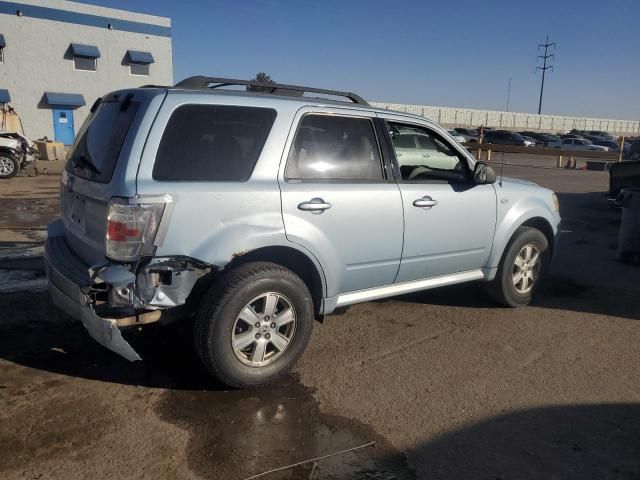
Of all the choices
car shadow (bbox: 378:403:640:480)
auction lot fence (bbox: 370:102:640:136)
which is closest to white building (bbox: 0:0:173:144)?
car shadow (bbox: 378:403:640:480)

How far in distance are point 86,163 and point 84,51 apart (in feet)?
91.4

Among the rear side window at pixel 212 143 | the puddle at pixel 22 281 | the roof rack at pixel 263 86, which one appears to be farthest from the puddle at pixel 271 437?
the puddle at pixel 22 281

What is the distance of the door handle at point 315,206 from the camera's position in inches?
147

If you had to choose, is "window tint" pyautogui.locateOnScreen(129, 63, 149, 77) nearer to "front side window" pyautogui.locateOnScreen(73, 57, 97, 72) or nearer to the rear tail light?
"front side window" pyautogui.locateOnScreen(73, 57, 97, 72)

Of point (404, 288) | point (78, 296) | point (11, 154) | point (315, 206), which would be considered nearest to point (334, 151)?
point (315, 206)

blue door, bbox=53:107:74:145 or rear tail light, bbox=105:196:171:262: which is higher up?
blue door, bbox=53:107:74:145

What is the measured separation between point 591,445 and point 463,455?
2.42 ft

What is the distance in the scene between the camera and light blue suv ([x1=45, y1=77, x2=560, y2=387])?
10.7 ft

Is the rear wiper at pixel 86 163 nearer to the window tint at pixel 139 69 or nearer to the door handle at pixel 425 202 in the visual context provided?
the door handle at pixel 425 202

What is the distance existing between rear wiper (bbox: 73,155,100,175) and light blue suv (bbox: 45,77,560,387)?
1 centimetres

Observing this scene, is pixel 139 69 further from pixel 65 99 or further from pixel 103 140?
pixel 103 140

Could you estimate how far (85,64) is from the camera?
2877cm

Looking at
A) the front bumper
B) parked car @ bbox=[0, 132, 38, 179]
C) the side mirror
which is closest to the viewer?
the front bumper

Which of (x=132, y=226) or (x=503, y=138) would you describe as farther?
(x=503, y=138)
